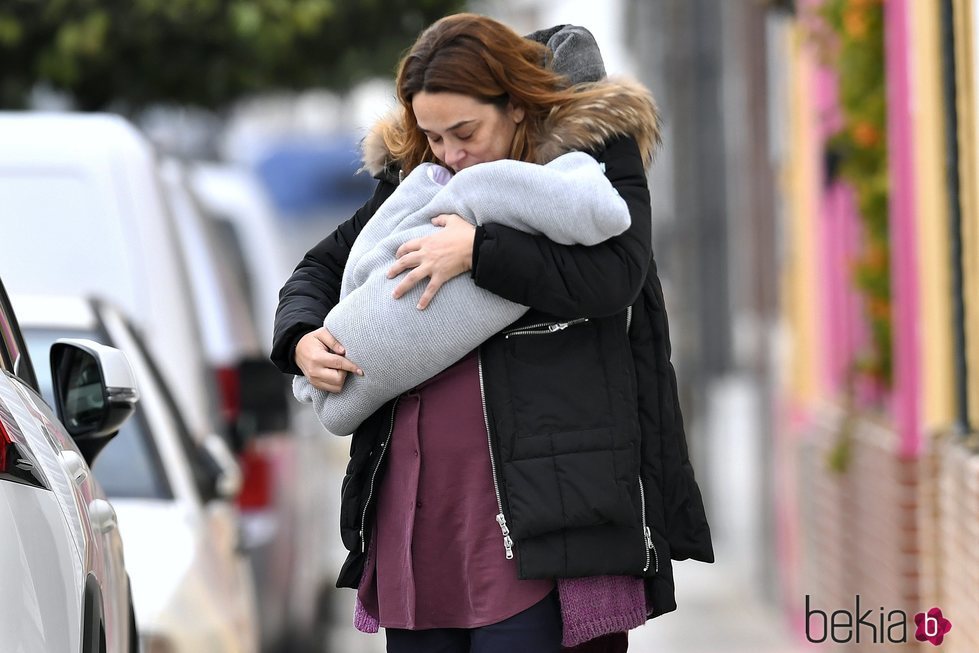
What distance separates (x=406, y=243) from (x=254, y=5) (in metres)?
7.99

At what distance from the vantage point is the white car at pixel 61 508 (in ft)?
9.80

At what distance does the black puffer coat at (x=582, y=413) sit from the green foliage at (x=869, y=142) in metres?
4.10

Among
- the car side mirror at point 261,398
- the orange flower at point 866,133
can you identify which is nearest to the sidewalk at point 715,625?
the car side mirror at point 261,398

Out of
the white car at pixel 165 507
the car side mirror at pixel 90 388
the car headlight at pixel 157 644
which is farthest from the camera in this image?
the white car at pixel 165 507

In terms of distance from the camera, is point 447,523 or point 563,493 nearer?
point 563,493

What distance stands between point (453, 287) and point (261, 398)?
384 cm

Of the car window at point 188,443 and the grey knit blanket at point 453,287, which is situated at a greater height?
the grey knit blanket at point 453,287

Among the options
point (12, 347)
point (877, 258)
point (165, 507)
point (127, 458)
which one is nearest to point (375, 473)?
point (12, 347)

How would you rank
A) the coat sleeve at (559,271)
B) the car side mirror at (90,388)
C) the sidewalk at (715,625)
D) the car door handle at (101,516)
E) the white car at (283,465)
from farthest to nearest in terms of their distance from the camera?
the sidewalk at (715,625) → the white car at (283,465) → the car side mirror at (90,388) → the car door handle at (101,516) → the coat sleeve at (559,271)

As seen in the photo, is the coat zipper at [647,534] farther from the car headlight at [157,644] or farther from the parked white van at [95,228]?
the parked white van at [95,228]

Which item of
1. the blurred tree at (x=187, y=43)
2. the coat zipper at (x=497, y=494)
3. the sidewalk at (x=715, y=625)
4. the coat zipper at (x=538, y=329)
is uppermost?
the blurred tree at (x=187, y=43)

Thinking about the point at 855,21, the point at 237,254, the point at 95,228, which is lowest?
the point at 237,254

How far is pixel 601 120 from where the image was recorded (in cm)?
336

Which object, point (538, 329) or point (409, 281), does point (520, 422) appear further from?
point (409, 281)
